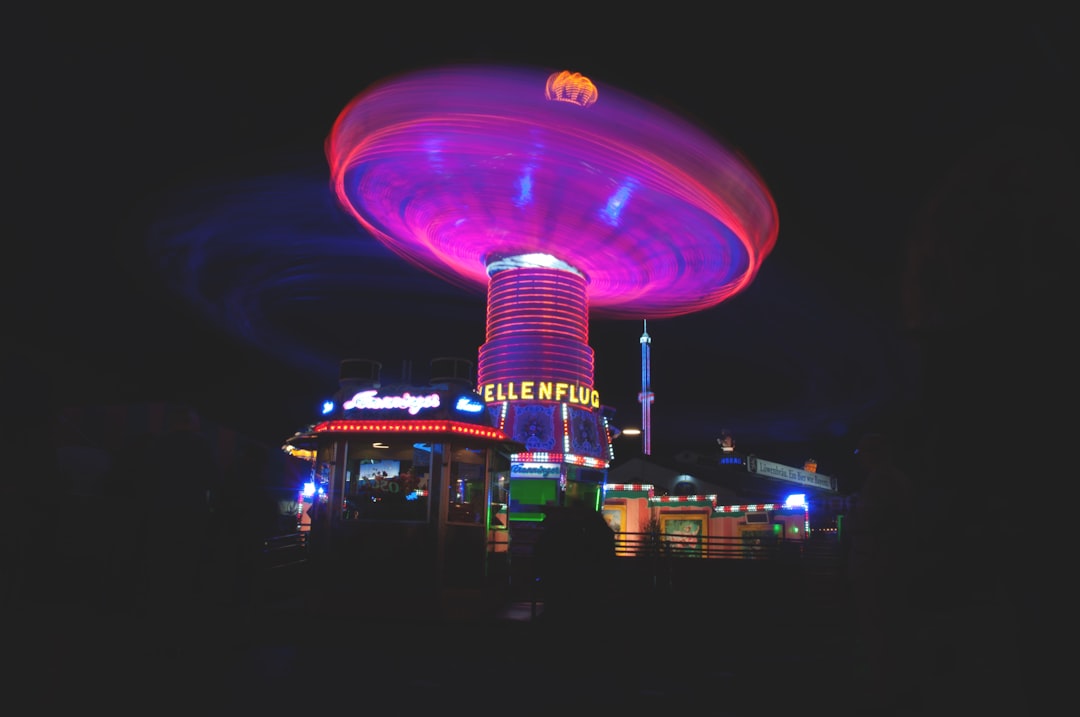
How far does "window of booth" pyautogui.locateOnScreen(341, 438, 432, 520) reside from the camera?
15220 millimetres

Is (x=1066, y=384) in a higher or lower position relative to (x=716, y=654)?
higher

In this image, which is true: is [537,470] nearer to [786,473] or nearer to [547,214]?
[547,214]

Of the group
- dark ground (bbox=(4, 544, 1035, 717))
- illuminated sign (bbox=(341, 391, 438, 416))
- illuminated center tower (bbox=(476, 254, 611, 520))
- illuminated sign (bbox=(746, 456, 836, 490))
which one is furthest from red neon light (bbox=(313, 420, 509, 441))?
illuminated sign (bbox=(746, 456, 836, 490))

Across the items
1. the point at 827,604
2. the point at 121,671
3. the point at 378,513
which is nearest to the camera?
the point at 121,671

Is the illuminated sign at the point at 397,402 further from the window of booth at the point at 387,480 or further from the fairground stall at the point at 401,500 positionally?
the window of booth at the point at 387,480

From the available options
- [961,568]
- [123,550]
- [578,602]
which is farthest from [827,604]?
[123,550]

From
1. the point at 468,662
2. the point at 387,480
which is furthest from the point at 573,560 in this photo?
the point at 387,480

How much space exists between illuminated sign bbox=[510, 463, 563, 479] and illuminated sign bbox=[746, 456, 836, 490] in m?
21.1

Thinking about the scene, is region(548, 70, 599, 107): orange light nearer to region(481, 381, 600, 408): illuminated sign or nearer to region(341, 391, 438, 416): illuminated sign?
region(481, 381, 600, 408): illuminated sign

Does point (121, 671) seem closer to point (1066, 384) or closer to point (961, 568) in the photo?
point (1066, 384)

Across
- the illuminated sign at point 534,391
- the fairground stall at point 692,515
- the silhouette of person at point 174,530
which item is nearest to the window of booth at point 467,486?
the silhouette of person at point 174,530

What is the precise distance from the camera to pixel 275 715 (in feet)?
17.9

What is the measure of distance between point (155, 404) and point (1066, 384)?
2767cm

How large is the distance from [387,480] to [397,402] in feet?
5.40
